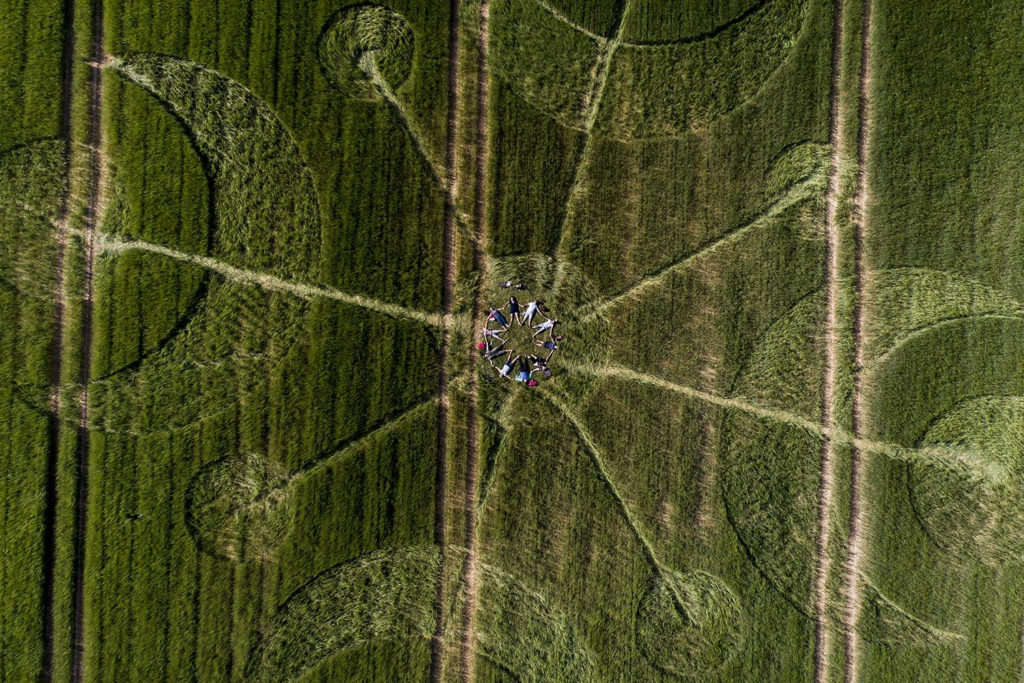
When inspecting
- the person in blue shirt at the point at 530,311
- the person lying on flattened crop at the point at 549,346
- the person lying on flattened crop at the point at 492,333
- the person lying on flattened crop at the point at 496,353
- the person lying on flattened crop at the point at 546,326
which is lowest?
the person lying on flattened crop at the point at 496,353

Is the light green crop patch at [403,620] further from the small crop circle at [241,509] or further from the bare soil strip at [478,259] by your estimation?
the small crop circle at [241,509]

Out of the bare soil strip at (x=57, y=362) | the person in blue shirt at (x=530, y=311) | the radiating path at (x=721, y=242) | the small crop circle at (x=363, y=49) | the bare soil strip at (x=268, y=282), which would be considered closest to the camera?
the bare soil strip at (x=57, y=362)

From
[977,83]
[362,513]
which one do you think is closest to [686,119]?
[977,83]

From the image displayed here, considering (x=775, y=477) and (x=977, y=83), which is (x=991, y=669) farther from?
(x=977, y=83)

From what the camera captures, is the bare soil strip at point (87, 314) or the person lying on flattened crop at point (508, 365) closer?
the bare soil strip at point (87, 314)

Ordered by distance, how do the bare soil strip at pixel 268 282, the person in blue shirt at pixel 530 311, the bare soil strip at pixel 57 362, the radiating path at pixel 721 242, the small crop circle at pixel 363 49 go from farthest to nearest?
the radiating path at pixel 721 242 < the person in blue shirt at pixel 530 311 < the small crop circle at pixel 363 49 < the bare soil strip at pixel 268 282 < the bare soil strip at pixel 57 362

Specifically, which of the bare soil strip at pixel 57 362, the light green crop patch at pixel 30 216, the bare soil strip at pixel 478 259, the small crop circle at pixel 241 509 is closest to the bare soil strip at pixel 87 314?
the bare soil strip at pixel 57 362
